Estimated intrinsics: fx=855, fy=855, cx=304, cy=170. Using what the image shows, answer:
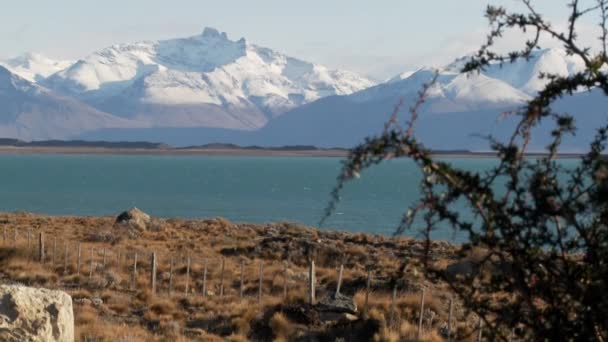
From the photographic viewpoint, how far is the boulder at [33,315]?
34.3 feet

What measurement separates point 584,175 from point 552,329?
0.90 meters

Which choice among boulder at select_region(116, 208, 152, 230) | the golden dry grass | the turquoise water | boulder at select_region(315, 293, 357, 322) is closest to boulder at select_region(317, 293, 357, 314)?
boulder at select_region(315, 293, 357, 322)

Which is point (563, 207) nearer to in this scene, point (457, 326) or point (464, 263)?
point (457, 326)

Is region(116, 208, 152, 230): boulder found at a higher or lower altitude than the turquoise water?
higher

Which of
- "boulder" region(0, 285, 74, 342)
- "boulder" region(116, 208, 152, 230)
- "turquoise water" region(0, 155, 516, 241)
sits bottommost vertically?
"turquoise water" region(0, 155, 516, 241)

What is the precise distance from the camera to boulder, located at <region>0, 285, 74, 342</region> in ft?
34.3

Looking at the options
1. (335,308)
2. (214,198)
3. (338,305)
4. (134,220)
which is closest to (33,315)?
(335,308)

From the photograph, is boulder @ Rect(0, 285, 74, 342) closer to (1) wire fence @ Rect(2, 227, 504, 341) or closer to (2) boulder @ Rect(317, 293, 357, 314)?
(2) boulder @ Rect(317, 293, 357, 314)

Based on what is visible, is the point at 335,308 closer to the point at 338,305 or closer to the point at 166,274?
the point at 338,305

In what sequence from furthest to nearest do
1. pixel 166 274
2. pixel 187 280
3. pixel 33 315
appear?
pixel 166 274 < pixel 187 280 < pixel 33 315

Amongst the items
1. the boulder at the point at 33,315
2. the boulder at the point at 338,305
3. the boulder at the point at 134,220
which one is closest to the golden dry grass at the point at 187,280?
the boulder at the point at 338,305

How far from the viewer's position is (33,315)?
419 inches

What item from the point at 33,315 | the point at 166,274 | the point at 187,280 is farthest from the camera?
the point at 166,274

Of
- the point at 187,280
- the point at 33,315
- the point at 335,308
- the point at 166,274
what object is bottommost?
the point at 166,274
